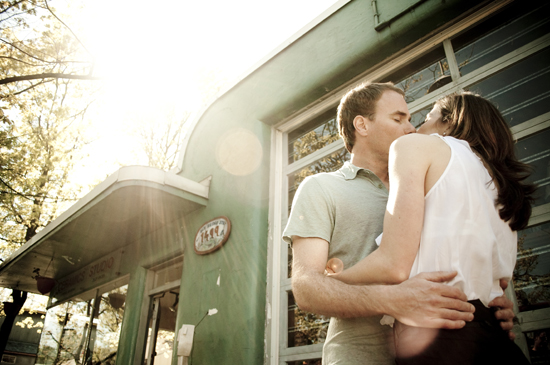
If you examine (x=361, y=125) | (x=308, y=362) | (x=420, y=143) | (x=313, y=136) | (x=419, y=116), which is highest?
(x=313, y=136)

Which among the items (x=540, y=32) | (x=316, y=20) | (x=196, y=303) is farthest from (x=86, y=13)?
(x=540, y=32)

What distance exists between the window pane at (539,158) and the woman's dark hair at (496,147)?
128cm

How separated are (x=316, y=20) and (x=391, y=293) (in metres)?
4.07

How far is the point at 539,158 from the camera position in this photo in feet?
8.95

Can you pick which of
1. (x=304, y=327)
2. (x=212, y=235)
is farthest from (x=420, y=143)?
(x=212, y=235)

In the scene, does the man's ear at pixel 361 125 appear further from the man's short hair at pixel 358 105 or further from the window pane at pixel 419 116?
the window pane at pixel 419 116

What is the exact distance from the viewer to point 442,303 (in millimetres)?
1158

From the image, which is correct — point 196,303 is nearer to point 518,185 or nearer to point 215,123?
point 215,123

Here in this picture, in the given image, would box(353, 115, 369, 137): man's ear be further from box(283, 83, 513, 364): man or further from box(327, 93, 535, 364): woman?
box(327, 93, 535, 364): woman

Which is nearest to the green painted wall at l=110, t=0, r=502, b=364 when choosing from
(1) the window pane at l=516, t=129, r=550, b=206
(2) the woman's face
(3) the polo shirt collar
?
(1) the window pane at l=516, t=129, r=550, b=206

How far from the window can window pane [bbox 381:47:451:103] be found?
0.03 ft

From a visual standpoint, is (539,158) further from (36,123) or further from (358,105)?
(36,123)

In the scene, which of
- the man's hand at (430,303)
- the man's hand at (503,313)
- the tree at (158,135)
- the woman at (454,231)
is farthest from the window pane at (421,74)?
the tree at (158,135)

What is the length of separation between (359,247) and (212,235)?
3.41m
